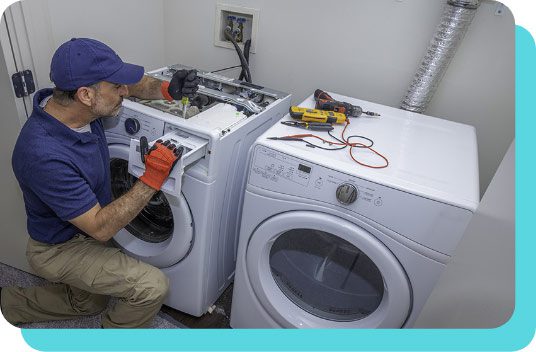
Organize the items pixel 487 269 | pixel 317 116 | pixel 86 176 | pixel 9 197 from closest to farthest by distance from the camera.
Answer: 1. pixel 487 269
2. pixel 86 176
3. pixel 317 116
4. pixel 9 197

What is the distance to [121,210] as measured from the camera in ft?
3.70

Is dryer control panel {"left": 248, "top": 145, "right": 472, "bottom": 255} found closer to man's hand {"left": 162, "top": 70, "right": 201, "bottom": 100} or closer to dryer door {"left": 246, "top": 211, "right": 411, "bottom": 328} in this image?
dryer door {"left": 246, "top": 211, "right": 411, "bottom": 328}

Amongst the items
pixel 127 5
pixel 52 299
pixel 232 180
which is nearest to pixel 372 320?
pixel 232 180

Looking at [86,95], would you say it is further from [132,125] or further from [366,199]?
[366,199]

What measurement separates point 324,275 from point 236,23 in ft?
4.22

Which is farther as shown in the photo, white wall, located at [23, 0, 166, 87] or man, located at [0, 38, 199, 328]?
white wall, located at [23, 0, 166, 87]

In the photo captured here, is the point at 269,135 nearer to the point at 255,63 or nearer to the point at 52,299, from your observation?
the point at 255,63

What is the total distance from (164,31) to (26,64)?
95 centimetres

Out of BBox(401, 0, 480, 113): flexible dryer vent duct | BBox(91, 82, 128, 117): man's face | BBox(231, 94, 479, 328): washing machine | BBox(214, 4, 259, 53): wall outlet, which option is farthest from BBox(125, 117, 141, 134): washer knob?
BBox(401, 0, 480, 113): flexible dryer vent duct

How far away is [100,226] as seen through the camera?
1.11m

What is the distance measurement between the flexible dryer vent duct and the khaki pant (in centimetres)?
124

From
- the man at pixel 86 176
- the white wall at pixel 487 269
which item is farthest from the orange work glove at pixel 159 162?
the white wall at pixel 487 269

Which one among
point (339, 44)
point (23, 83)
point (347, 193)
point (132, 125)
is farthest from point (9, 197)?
point (339, 44)

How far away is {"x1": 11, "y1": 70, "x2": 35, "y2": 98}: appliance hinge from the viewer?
3.94 feet
